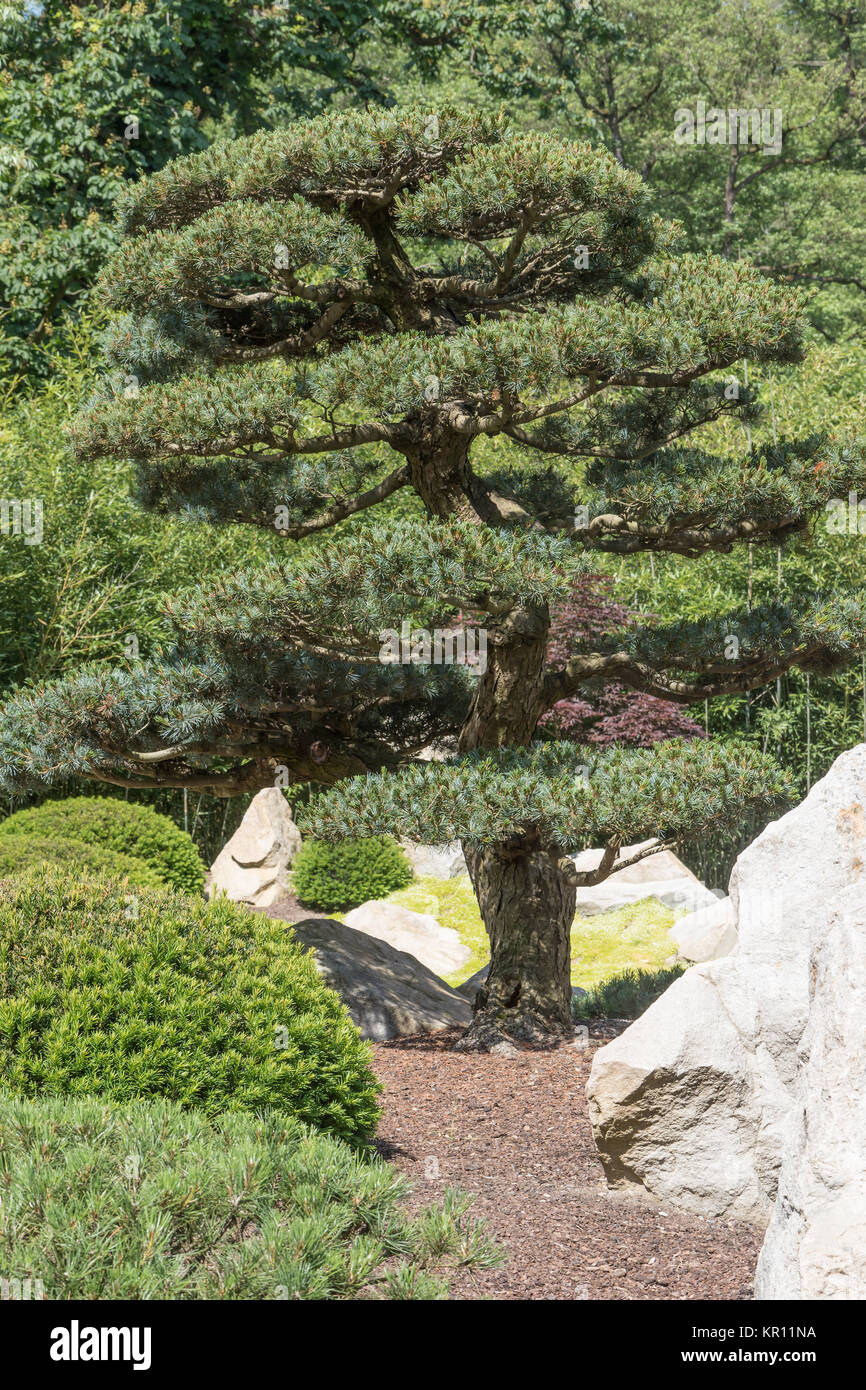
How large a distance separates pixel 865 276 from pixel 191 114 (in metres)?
10.2

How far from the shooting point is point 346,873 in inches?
385

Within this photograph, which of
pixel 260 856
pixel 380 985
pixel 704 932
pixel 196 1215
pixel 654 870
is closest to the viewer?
pixel 196 1215

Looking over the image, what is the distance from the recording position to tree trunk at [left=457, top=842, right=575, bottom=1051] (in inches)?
189

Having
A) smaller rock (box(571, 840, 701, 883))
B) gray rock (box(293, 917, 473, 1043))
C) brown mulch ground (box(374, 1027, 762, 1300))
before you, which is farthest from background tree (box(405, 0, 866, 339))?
brown mulch ground (box(374, 1027, 762, 1300))

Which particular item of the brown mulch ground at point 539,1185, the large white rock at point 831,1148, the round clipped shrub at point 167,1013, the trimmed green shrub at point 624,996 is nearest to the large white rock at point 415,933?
the trimmed green shrub at point 624,996

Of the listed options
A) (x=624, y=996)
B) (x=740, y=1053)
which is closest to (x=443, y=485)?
(x=740, y=1053)

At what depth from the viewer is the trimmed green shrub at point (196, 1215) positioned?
2.13 meters

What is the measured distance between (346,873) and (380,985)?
4.10 m

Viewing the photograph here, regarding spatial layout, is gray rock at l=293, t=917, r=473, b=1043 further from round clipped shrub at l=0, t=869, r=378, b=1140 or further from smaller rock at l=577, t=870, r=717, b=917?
smaller rock at l=577, t=870, r=717, b=917

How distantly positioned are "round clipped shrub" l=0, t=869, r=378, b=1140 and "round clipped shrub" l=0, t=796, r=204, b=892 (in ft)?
10.6

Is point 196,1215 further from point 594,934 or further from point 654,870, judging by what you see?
point 654,870

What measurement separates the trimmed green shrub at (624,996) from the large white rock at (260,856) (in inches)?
144

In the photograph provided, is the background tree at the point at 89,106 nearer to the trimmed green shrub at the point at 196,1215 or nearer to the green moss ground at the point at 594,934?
the green moss ground at the point at 594,934
